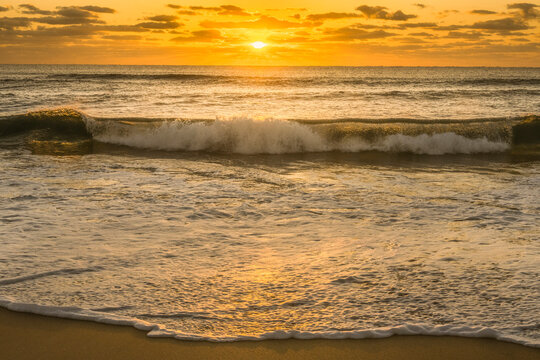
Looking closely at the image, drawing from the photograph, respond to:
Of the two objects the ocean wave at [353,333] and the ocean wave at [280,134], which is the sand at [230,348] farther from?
the ocean wave at [280,134]

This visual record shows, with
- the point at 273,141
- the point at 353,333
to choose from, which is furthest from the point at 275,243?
the point at 273,141

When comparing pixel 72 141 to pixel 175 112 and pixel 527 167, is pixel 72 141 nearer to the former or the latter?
pixel 175 112

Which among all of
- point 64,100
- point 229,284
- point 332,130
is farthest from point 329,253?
point 64,100

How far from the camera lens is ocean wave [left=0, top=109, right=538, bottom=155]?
12203 millimetres

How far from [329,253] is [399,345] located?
5.02 ft

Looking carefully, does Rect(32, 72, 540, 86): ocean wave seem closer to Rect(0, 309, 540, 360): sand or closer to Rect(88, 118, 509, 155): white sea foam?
Rect(88, 118, 509, 155): white sea foam

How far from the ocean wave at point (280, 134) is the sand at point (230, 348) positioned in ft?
28.8

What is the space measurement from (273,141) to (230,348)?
30.5ft

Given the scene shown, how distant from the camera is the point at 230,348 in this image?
306 centimetres

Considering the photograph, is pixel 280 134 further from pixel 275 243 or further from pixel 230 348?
pixel 230 348

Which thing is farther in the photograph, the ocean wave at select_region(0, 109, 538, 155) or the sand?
the ocean wave at select_region(0, 109, 538, 155)

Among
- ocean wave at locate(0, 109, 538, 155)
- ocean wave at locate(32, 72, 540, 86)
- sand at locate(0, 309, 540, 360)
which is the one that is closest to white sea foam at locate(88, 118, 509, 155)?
ocean wave at locate(0, 109, 538, 155)

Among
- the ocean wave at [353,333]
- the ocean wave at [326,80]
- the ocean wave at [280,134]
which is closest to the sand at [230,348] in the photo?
the ocean wave at [353,333]

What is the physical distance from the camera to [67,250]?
4574mm
